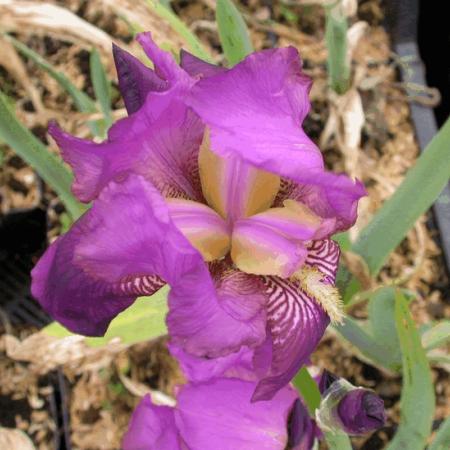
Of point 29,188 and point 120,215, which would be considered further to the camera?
point 29,188

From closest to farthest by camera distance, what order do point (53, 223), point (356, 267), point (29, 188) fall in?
1. point (356, 267)
2. point (53, 223)
3. point (29, 188)

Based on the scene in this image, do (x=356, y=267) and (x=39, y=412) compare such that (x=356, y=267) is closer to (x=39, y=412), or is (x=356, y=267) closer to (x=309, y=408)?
(x=309, y=408)

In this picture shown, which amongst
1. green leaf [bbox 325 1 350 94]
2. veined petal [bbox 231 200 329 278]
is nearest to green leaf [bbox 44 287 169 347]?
veined petal [bbox 231 200 329 278]

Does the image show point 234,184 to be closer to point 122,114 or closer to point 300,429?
point 300,429

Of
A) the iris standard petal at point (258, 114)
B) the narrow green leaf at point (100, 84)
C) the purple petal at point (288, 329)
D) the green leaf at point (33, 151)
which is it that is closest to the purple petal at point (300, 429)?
the purple petal at point (288, 329)

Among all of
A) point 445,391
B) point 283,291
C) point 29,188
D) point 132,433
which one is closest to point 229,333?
point 283,291

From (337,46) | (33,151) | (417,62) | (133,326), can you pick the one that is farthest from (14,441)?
(417,62)

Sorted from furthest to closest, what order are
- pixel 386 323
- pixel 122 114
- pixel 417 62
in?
pixel 417 62, pixel 122 114, pixel 386 323

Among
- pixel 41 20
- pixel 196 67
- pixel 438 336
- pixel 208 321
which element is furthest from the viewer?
pixel 41 20
